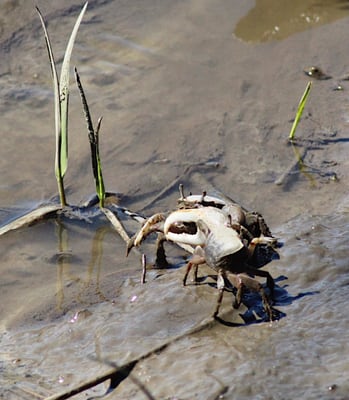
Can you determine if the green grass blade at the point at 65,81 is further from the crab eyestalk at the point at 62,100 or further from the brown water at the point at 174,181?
the brown water at the point at 174,181

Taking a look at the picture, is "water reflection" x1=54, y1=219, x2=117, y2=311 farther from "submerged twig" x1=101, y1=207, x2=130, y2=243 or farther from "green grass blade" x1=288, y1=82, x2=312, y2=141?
"green grass blade" x1=288, y1=82, x2=312, y2=141

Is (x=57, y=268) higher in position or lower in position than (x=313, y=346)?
lower

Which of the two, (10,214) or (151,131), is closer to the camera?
Answer: (10,214)

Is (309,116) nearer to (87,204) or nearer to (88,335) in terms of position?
(87,204)

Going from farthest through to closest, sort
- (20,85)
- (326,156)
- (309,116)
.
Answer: (20,85), (309,116), (326,156)

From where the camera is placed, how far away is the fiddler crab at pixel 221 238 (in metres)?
3.12

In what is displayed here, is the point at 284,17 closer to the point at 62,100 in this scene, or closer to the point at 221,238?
the point at 62,100

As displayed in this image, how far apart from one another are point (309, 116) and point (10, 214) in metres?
2.07

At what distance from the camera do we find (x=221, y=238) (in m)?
3.16

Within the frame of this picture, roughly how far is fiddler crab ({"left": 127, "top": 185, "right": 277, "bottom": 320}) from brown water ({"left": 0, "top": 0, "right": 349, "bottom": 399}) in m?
0.17

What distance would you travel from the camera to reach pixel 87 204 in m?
4.45

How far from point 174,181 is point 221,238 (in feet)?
5.03

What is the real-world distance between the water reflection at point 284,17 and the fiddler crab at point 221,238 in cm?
292

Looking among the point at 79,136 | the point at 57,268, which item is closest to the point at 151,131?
the point at 79,136
